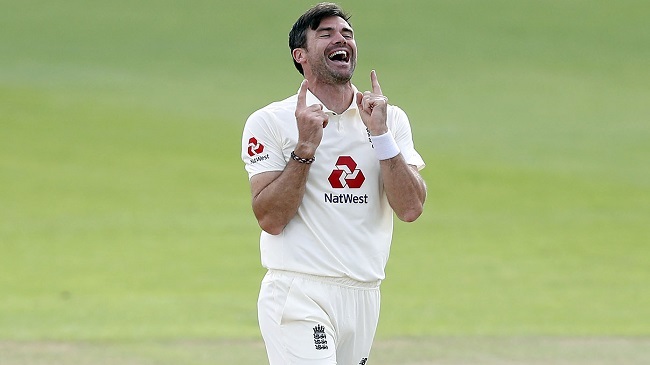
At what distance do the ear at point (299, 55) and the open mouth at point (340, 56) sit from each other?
0.47 feet

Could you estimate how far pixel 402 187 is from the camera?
5.02 metres

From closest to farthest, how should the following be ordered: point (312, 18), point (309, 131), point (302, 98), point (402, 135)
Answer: point (309, 131), point (302, 98), point (312, 18), point (402, 135)

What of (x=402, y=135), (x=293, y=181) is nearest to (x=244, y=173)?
(x=402, y=135)

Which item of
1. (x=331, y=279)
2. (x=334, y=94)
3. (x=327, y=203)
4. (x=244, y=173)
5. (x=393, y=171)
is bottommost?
(x=331, y=279)

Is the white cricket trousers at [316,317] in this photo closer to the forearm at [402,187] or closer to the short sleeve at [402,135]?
the forearm at [402,187]

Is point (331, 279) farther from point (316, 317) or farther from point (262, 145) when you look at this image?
point (262, 145)

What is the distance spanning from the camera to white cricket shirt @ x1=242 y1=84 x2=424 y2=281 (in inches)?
198

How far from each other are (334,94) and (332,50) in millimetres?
202

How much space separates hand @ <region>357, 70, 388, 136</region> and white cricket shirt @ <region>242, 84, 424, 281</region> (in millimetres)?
122

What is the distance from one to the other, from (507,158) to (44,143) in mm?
8022

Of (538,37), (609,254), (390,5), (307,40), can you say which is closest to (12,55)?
(390,5)

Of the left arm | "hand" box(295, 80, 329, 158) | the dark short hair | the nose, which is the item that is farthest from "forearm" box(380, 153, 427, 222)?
the dark short hair

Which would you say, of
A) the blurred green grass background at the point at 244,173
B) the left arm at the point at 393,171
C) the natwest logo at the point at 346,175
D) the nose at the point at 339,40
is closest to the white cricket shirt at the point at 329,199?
the natwest logo at the point at 346,175

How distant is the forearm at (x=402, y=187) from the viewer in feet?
16.4
